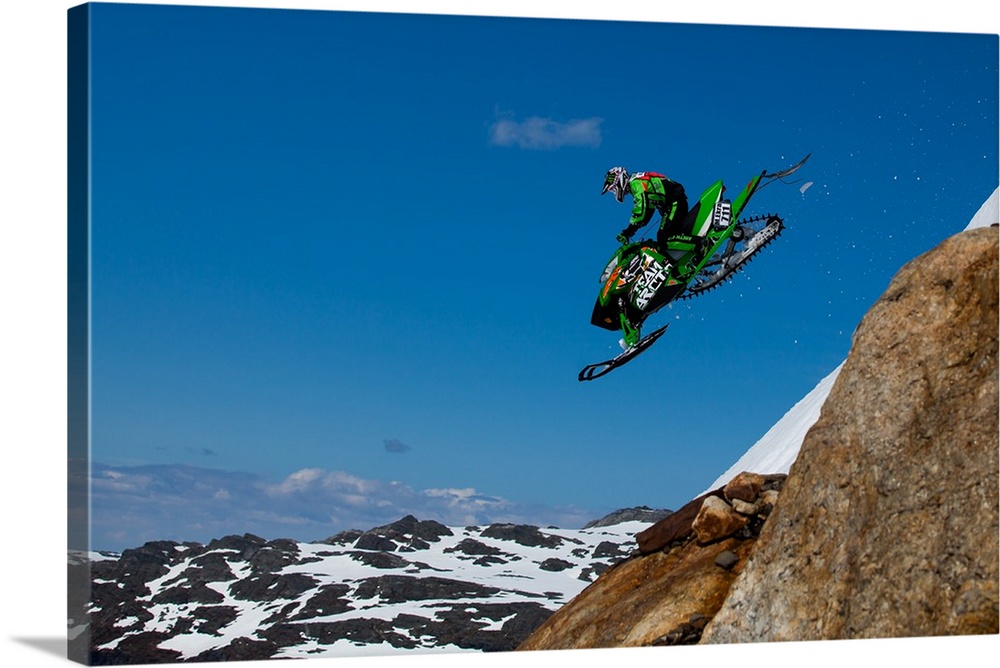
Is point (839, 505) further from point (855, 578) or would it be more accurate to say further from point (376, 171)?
point (376, 171)

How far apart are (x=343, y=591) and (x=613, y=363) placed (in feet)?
8.71

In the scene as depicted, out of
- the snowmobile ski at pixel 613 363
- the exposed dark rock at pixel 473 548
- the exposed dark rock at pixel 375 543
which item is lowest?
the exposed dark rock at pixel 473 548

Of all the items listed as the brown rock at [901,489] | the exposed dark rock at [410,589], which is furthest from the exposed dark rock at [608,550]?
the brown rock at [901,489]

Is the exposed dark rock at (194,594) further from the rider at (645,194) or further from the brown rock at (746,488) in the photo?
the rider at (645,194)

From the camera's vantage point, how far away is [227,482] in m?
10.3

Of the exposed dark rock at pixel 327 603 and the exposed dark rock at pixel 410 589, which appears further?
the exposed dark rock at pixel 410 589

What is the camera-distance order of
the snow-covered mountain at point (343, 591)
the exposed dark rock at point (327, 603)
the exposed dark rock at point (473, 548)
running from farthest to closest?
the exposed dark rock at point (473, 548), the exposed dark rock at point (327, 603), the snow-covered mountain at point (343, 591)

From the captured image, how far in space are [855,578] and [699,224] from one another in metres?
3.10

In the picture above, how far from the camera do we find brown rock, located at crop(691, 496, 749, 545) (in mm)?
11039

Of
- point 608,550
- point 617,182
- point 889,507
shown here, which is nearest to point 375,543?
point 608,550

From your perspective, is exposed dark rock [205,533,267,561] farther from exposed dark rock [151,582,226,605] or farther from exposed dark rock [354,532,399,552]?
exposed dark rock [354,532,399,552]

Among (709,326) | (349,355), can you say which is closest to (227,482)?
(349,355)

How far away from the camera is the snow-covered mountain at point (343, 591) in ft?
32.7

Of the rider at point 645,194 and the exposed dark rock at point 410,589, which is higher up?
the rider at point 645,194
